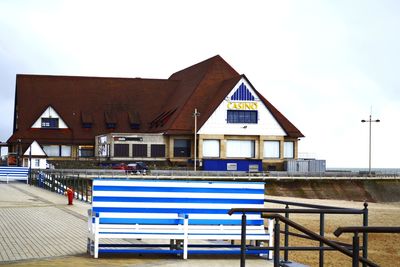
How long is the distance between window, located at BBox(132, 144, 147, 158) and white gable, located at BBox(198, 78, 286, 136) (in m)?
6.51

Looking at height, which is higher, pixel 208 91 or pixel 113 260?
pixel 208 91

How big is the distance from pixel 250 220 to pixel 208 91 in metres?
71.5

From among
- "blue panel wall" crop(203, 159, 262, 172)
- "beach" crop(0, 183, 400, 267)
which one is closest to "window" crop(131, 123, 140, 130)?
"blue panel wall" crop(203, 159, 262, 172)

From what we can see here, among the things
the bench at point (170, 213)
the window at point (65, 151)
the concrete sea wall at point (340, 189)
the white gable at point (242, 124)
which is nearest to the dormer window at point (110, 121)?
Result: the window at point (65, 151)

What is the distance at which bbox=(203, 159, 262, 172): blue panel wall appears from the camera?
77875 millimetres

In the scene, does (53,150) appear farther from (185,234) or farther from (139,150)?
(185,234)

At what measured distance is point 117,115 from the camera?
89312 millimetres

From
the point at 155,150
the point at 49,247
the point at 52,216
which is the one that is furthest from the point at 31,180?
the point at 49,247

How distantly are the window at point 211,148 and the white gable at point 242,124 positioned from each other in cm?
113

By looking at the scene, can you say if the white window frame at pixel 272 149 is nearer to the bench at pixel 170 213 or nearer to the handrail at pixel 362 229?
the bench at pixel 170 213

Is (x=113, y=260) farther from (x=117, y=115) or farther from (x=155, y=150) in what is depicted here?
(x=117, y=115)

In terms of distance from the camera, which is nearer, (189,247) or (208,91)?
(189,247)

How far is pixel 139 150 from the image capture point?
7981 centimetres

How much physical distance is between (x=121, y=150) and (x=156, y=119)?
9.74 meters
